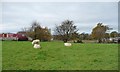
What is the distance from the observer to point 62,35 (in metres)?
78.9

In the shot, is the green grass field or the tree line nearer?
the green grass field

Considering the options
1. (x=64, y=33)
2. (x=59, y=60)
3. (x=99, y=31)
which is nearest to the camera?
(x=59, y=60)

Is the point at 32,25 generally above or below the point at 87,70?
above

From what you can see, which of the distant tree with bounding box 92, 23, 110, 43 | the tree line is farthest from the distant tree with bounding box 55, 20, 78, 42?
the distant tree with bounding box 92, 23, 110, 43

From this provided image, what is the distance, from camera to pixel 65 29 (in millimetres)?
81000

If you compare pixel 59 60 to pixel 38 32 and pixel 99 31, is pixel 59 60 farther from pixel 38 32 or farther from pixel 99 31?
pixel 99 31

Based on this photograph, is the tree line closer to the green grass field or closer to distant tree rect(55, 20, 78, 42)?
distant tree rect(55, 20, 78, 42)

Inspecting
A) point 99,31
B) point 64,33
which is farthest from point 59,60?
point 99,31

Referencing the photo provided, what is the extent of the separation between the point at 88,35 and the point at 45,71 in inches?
3005

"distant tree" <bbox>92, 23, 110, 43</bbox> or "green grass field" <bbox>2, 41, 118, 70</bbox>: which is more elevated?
"distant tree" <bbox>92, 23, 110, 43</bbox>

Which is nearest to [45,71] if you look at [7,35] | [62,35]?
[7,35]

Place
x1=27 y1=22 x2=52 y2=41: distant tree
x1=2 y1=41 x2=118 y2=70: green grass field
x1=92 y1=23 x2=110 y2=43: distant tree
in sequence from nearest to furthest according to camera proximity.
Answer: x1=2 y1=41 x2=118 y2=70: green grass field → x1=27 y1=22 x2=52 y2=41: distant tree → x1=92 y1=23 x2=110 y2=43: distant tree

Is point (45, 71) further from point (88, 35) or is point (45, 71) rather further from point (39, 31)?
point (88, 35)

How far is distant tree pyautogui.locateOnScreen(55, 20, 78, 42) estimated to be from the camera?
7868cm
